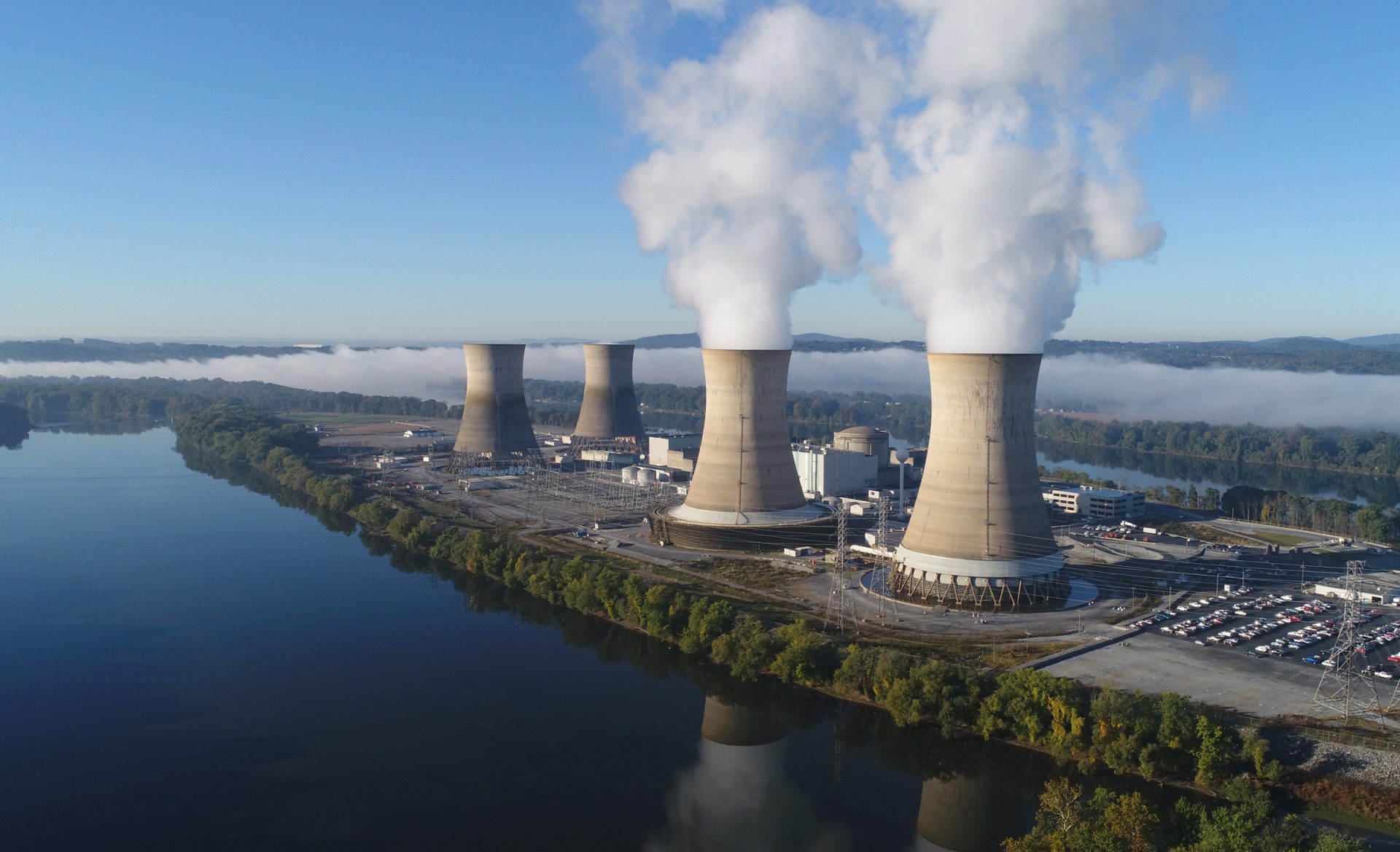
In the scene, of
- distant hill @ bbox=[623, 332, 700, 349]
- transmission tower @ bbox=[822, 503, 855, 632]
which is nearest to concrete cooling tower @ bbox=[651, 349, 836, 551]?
transmission tower @ bbox=[822, 503, 855, 632]

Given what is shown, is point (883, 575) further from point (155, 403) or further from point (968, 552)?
point (155, 403)

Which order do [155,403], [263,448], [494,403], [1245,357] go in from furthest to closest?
[1245,357] < [155,403] < [263,448] < [494,403]

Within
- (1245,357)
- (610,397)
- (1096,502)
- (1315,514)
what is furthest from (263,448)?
(1245,357)

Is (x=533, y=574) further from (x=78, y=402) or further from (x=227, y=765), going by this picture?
(x=78, y=402)

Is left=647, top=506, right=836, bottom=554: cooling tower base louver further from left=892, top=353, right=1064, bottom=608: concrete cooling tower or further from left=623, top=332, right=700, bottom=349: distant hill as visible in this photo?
left=623, top=332, right=700, bottom=349: distant hill

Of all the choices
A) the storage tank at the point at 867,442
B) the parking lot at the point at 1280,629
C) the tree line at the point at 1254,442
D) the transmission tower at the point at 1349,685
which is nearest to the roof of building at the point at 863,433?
the storage tank at the point at 867,442
